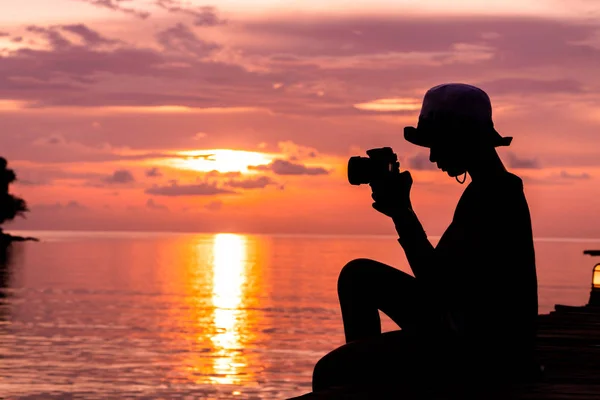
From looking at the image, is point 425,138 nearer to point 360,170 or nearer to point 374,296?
point 360,170

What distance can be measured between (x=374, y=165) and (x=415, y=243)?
0.59m

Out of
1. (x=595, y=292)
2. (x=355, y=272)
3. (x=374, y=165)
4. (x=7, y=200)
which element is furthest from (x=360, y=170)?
(x=7, y=200)

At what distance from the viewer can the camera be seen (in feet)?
18.5

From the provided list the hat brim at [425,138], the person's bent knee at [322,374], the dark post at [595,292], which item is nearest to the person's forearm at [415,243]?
the hat brim at [425,138]

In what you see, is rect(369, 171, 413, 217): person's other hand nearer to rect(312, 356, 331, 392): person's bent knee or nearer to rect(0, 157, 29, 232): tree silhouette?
rect(312, 356, 331, 392): person's bent knee

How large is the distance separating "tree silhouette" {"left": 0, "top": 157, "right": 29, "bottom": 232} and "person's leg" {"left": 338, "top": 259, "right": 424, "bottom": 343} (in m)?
175

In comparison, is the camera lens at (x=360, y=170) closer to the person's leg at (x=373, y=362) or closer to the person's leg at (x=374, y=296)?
the person's leg at (x=374, y=296)

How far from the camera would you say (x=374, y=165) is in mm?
5648

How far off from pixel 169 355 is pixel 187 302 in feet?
142

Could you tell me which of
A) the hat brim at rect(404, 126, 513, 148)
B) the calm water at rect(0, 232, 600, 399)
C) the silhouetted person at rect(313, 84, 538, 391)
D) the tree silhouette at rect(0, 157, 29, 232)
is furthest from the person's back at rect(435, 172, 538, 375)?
the tree silhouette at rect(0, 157, 29, 232)

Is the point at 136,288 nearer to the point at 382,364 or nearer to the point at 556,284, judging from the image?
the point at 556,284

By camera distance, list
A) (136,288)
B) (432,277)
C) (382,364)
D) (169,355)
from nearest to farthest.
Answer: (432,277), (382,364), (169,355), (136,288)

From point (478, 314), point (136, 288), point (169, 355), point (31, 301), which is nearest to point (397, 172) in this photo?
point (478, 314)

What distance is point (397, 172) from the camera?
5633mm
